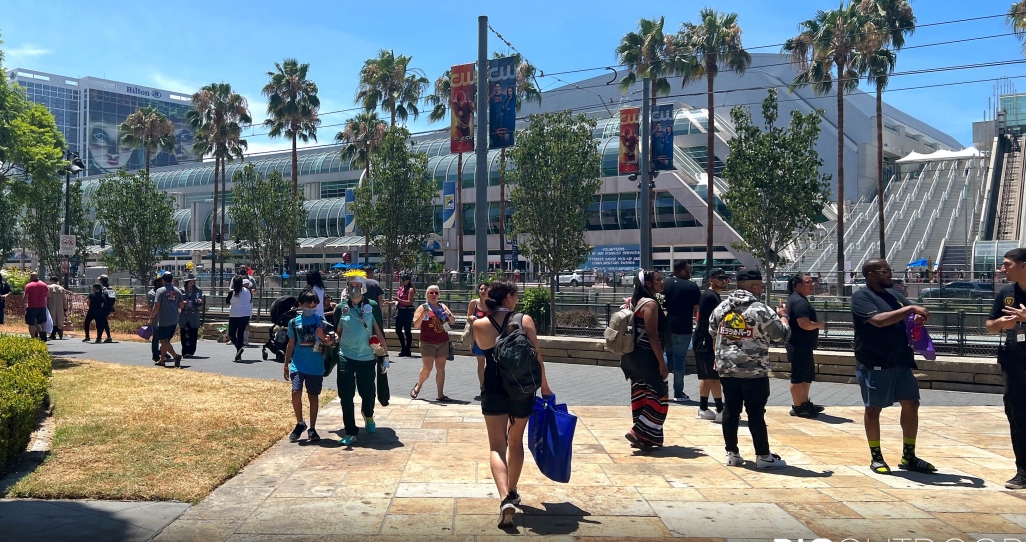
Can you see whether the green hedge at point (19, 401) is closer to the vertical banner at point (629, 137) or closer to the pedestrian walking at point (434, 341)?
the pedestrian walking at point (434, 341)

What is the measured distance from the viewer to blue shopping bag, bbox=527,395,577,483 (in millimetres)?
5449

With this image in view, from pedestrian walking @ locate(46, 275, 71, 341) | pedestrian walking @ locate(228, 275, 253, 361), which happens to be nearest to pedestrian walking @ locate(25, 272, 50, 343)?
pedestrian walking @ locate(46, 275, 71, 341)

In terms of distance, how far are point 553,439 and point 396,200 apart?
25.4m

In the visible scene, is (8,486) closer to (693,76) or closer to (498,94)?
(498,94)

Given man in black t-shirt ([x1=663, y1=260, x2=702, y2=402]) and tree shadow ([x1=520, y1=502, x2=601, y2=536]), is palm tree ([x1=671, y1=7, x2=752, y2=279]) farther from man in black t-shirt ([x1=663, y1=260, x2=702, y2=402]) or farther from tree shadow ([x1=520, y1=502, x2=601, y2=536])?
tree shadow ([x1=520, y1=502, x2=601, y2=536])

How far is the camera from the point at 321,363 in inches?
317

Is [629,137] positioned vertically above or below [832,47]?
below

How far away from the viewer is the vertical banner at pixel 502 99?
739 inches

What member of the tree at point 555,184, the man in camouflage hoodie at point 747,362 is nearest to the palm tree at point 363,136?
the tree at point 555,184

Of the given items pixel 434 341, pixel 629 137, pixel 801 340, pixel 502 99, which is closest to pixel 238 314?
pixel 434 341

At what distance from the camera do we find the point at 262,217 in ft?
120

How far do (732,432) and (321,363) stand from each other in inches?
157

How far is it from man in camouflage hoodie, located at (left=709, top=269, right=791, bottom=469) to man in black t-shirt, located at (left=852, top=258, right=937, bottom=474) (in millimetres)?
630

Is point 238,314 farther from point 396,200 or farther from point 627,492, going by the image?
point 396,200
